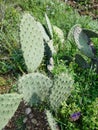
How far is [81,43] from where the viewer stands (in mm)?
5301

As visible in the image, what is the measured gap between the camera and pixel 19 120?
5008mm

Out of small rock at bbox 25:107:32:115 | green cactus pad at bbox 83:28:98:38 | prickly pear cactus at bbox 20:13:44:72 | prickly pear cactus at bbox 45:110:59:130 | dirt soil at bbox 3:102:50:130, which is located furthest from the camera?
green cactus pad at bbox 83:28:98:38

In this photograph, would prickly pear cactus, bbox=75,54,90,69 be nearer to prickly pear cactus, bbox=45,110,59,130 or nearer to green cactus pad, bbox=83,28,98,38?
green cactus pad, bbox=83,28,98,38

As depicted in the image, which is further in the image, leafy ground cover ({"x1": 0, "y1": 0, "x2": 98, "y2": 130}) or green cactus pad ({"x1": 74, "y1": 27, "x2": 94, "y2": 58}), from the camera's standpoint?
green cactus pad ({"x1": 74, "y1": 27, "x2": 94, "y2": 58})

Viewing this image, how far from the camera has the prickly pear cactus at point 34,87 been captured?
4477 mm

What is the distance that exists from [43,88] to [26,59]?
0.36 meters

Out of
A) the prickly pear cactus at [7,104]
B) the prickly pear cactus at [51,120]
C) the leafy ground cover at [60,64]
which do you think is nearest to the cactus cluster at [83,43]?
the leafy ground cover at [60,64]

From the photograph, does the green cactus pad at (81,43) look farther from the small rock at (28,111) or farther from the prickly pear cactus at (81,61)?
the small rock at (28,111)

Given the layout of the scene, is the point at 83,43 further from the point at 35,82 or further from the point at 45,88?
the point at 35,82

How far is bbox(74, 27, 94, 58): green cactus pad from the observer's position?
5262 mm

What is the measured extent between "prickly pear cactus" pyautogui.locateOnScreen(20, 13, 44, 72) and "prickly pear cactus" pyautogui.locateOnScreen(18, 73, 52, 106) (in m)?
0.31

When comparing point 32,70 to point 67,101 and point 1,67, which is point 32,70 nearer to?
point 67,101

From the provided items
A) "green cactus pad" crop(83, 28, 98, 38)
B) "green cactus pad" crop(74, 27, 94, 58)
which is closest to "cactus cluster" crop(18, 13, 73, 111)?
"green cactus pad" crop(74, 27, 94, 58)

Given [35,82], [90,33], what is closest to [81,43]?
[90,33]
